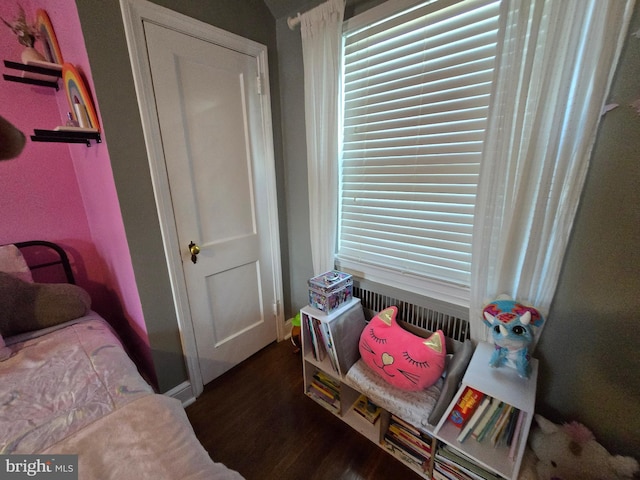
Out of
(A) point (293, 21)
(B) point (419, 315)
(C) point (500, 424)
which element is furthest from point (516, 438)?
(A) point (293, 21)

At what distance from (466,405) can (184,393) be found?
5.16ft

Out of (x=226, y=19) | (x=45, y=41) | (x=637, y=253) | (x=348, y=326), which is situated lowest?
(x=348, y=326)

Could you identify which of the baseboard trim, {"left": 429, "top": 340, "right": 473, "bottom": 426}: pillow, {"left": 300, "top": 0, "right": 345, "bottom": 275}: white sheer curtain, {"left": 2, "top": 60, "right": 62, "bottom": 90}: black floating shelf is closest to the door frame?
the baseboard trim

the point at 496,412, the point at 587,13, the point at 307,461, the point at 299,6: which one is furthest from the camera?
the point at 299,6

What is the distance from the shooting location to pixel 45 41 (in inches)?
54.9

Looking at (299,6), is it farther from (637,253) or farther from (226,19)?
(637,253)

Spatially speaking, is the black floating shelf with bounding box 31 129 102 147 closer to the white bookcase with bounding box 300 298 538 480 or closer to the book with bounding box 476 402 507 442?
the white bookcase with bounding box 300 298 538 480

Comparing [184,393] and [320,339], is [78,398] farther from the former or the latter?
[320,339]

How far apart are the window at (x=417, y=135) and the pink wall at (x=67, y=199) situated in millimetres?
1279

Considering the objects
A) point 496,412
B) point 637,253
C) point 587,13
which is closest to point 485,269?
point 637,253

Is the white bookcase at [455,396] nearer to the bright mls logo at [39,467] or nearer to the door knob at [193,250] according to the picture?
the door knob at [193,250]

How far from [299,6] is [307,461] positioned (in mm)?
2511

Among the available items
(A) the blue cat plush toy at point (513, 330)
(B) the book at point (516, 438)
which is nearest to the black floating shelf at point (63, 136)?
(A) the blue cat plush toy at point (513, 330)

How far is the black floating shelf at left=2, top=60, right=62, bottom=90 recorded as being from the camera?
1.21 metres
